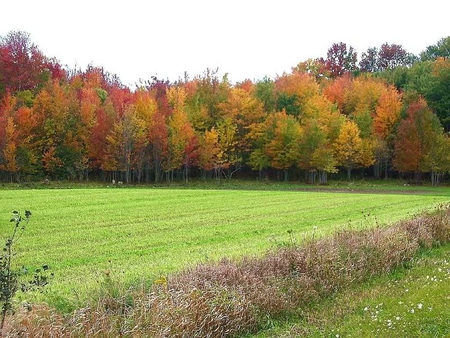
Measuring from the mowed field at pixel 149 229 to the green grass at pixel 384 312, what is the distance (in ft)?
10.6

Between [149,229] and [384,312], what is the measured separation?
12.5 m

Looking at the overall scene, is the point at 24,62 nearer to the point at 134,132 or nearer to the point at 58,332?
the point at 134,132

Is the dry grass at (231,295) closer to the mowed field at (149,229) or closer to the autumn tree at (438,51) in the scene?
the mowed field at (149,229)

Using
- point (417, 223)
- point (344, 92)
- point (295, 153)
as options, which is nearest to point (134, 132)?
point (295, 153)

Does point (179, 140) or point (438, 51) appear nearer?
point (179, 140)

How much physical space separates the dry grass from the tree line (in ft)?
146

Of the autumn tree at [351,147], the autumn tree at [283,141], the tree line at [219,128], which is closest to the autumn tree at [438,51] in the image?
the tree line at [219,128]

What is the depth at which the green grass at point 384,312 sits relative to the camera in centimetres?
783

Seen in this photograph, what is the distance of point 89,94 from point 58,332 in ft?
192

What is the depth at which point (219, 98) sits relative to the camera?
2520 inches

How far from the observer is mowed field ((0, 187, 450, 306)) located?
12.3m

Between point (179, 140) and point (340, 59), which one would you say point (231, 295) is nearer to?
point (179, 140)

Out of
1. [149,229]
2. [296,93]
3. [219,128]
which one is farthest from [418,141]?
[149,229]

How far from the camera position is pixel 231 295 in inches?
328
